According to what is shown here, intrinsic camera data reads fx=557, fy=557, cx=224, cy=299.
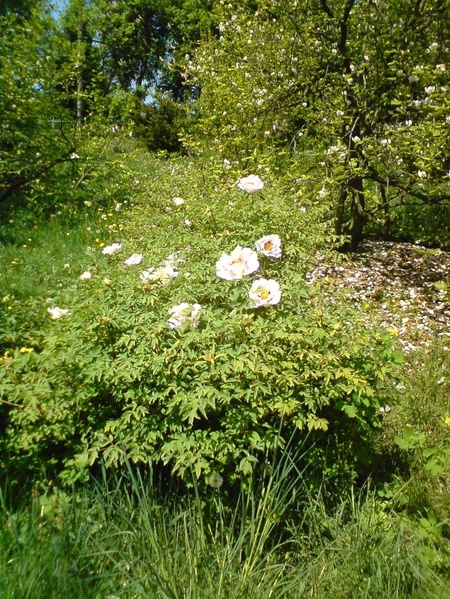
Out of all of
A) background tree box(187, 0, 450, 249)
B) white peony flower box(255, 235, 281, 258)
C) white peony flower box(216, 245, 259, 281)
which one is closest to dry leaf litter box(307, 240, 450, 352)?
background tree box(187, 0, 450, 249)

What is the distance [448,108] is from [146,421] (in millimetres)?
2939

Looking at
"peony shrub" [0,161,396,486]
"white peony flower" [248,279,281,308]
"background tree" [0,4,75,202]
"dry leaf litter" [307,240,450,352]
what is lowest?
"dry leaf litter" [307,240,450,352]

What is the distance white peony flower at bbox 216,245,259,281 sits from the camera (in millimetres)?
2193

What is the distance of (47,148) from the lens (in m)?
6.06

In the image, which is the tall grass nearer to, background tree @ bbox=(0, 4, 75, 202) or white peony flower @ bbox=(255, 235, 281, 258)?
white peony flower @ bbox=(255, 235, 281, 258)

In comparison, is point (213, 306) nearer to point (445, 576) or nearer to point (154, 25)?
point (445, 576)

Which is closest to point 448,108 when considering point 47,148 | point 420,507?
point 420,507

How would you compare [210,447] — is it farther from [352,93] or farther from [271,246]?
[352,93]

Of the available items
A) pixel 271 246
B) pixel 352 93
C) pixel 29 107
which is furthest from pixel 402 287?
pixel 29 107

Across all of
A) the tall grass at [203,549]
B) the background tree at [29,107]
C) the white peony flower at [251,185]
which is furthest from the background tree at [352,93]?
the tall grass at [203,549]

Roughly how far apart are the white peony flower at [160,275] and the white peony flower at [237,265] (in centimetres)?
20

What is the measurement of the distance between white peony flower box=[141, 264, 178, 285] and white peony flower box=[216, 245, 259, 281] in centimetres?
20

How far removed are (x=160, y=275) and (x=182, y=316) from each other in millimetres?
287

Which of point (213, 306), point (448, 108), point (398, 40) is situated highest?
point (398, 40)
